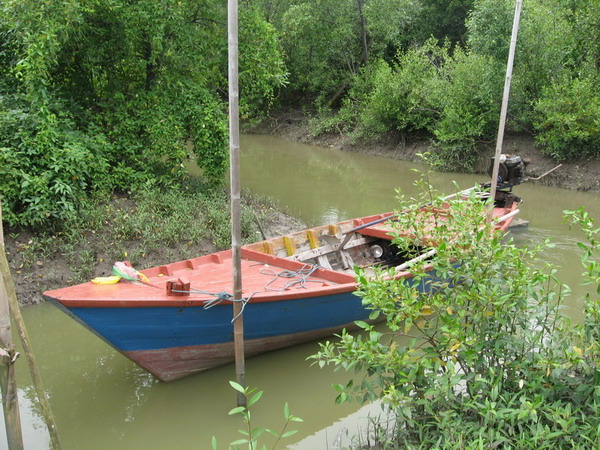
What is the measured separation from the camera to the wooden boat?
474cm

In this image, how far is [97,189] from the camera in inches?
334

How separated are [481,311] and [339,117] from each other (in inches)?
798

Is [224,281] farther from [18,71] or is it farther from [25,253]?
[18,71]

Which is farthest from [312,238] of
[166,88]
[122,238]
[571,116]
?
[571,116]

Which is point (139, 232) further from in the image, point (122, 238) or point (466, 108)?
point (466, 108)

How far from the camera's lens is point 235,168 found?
4.43 metres

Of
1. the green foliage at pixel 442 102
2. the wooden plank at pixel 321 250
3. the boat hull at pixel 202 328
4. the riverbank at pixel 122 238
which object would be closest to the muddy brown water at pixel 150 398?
the boat hull at pixel 202 328

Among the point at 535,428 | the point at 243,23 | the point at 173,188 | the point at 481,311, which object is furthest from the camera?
the point at 243,23

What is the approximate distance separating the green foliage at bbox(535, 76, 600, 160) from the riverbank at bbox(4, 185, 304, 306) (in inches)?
372

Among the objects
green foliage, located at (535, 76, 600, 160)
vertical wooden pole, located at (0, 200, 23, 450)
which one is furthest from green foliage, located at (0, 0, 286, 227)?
green foliage, located at (535, 76, 600, 160)

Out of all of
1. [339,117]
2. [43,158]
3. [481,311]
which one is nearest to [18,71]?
[43,158]

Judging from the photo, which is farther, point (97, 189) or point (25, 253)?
point (97, 189)

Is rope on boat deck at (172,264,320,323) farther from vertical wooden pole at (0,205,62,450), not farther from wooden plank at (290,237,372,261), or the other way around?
vertical wooden pole at (0,205,62,450)

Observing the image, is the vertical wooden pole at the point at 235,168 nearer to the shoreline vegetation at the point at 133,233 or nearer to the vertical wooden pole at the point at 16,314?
the vertical wooden pole at the point at 16,314
